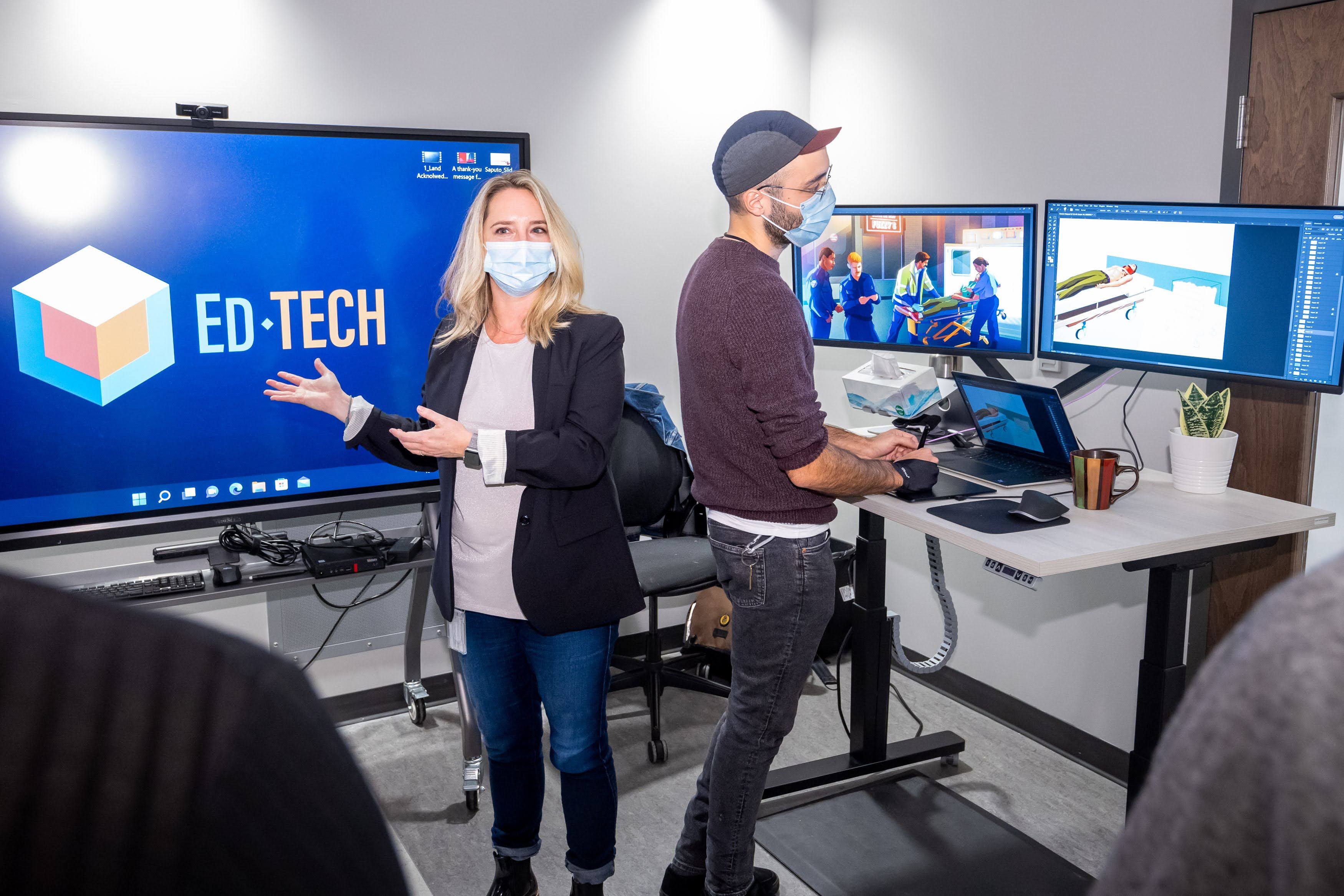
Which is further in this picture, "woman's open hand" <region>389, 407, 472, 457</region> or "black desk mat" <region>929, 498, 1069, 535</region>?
"black desk mat" <region>929, 498, 1069, 535</region>

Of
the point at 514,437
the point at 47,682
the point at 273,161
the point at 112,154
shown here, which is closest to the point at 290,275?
the point at 273,161

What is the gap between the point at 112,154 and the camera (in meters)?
2.41

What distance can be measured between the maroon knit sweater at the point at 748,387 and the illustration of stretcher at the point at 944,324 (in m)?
0.74

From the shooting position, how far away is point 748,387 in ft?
5.89

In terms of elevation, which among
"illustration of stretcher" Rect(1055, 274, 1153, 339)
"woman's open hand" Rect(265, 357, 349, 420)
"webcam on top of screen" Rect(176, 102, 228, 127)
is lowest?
"woman's open hand" Rect(265, 357, 349, 420)

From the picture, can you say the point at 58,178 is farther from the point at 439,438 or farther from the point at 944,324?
the point at 944,324

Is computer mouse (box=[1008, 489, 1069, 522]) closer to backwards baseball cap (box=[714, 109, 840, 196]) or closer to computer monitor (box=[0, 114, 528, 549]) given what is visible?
backwards baseball cap (box=[714, 109, 840, 196])

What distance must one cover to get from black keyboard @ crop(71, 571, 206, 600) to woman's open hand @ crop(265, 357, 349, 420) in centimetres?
→ 82

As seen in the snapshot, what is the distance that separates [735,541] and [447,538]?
0.53 meters

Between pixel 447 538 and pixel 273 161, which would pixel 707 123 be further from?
pixel 447 538

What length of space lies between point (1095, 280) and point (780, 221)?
77cm

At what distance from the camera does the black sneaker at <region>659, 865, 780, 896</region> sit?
82.4 inches

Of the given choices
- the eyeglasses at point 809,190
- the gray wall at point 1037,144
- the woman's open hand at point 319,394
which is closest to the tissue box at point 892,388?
the gray wall at point 1037,144

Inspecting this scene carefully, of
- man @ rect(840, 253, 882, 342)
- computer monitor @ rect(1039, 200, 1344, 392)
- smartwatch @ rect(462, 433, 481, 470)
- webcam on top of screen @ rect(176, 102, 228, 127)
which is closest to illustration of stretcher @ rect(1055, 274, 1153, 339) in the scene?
computer monitor @ rect(1039, 200, 1344, 392)
